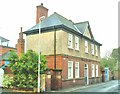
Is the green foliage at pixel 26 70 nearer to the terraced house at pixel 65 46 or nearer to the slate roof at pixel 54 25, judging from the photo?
the terraced house at pixel 65 46

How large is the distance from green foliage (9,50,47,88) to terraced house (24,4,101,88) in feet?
5.66

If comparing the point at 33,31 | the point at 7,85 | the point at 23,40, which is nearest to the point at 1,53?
the point at 23,40

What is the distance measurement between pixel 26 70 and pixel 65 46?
238 inches

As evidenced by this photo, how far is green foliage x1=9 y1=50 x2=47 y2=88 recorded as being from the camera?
1970 centimetres

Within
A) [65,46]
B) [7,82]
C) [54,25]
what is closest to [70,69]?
[65,46]

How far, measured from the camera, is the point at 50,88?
21266 mm

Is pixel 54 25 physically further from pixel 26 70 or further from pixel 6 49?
pixel 6 49

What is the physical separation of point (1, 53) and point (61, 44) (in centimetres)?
2282

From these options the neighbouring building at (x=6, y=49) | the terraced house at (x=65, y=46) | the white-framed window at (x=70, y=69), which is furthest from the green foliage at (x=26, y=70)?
the neighbouring building at (x=6, y=49)

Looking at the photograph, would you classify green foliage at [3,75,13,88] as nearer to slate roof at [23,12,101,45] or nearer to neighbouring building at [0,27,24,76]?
neighbouring building at [0,27,24,76]

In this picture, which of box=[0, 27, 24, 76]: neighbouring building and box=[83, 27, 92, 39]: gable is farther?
box=[83, 27, 92, 39]: gable

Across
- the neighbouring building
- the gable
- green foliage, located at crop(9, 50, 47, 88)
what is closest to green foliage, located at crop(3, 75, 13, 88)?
green foliage, located at crop(9, 50, 47, 88)

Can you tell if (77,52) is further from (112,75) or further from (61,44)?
(112,75)

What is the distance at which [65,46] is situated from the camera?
24.2 m
